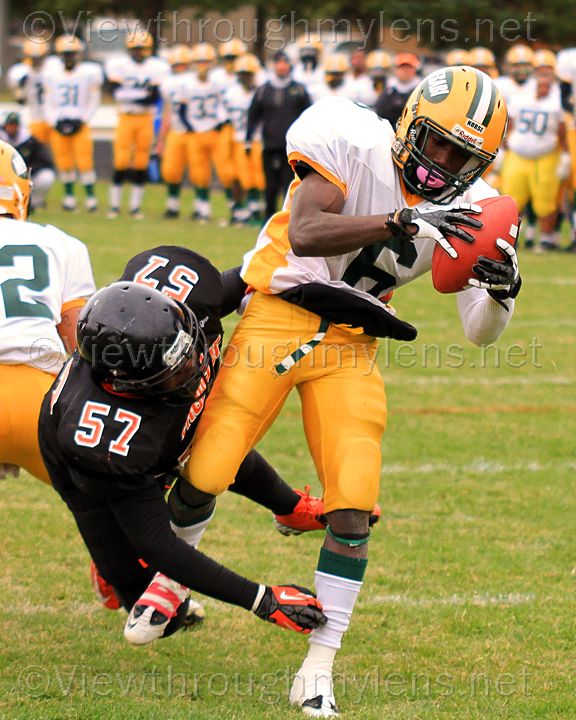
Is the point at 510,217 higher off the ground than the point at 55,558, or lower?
higher

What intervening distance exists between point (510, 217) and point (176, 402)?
1064 mm

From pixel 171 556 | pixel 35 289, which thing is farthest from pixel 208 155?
pixel 171 556

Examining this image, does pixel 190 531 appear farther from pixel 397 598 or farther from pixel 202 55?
pixel 202 55

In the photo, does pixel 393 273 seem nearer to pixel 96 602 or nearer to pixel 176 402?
pixel 176 402

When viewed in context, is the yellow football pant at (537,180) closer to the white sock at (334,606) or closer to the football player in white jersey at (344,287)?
the football player in white jersey at (344,287)

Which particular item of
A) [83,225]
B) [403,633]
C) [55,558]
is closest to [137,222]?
[83,225]

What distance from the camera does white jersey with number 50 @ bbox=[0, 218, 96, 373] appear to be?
9.90 ft

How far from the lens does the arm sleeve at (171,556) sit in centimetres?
253

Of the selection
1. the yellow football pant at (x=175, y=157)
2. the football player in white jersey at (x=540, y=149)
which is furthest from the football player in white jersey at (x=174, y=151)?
the football player in white jersey at (x=540, y=149)

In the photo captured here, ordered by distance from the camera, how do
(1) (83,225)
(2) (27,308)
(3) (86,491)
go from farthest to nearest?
(1) (83,225)
(2) (27,308)
(3) (86,491)

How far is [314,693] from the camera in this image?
8.54 ft

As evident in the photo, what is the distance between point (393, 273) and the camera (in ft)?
9.75

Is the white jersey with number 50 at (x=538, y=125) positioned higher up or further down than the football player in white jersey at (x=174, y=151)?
higher up

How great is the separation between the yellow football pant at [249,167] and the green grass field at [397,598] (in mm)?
7238
